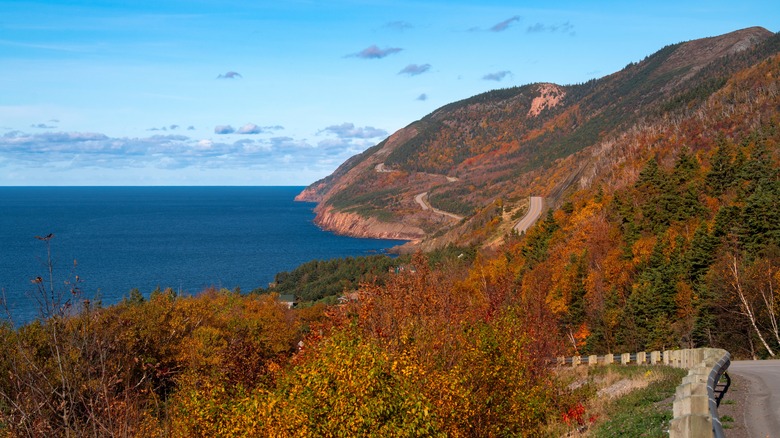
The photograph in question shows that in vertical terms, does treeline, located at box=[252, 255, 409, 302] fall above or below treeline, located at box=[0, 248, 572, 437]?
below

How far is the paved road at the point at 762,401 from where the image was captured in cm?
1398

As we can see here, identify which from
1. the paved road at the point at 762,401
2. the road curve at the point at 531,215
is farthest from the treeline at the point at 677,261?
the road curve at the point at 531,215

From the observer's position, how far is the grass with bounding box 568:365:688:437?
53.0 ft

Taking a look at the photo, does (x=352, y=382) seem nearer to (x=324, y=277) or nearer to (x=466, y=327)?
(x=466, y=327)

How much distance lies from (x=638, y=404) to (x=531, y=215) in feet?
453

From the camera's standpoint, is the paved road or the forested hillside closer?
the paved road

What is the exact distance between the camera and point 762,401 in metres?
16.8

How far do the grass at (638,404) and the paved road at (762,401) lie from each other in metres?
1.78

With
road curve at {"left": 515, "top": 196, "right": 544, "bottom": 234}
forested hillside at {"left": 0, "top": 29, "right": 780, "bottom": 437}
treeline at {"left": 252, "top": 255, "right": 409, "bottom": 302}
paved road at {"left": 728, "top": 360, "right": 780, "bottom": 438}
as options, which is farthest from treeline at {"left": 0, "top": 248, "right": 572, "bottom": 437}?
road curve at {"left": 515, "top": 196, "right": 544, "bottom": 234}

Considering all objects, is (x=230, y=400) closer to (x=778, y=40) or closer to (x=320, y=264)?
(x=320, y=264)

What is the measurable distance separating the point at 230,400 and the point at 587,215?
85.1m

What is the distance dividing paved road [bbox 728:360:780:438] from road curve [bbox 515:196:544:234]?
11122 centimetres

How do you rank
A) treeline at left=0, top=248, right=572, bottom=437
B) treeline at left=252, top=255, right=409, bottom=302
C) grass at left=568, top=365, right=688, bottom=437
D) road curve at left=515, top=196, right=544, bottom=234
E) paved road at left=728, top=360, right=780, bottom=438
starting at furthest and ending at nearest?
1. road curve at left=515, top=196, right=544, bottom=234
2. treeline at left=252, top=255, right=409, bottom=302
3. grass at left=568, top=365, right=688, bottom=437
4. treeline at left=0, top=248, right=572, bottom=437
5. paved road at left=728, top=360, right=780, bottom=438

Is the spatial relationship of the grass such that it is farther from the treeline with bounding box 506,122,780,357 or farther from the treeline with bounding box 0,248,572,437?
the treeline with bounding box 506,122,780,357
